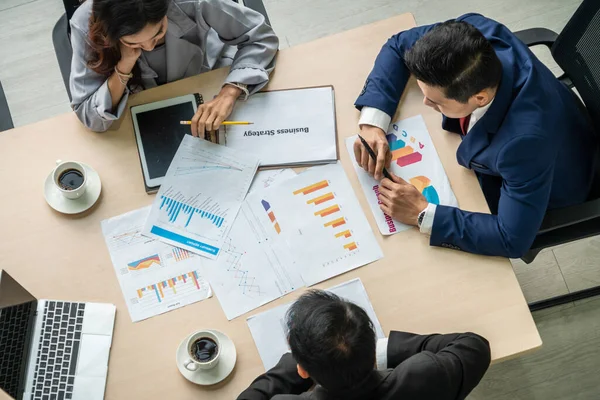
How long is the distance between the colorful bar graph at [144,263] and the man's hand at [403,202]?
54 cm

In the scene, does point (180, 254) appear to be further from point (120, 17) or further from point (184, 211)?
point (120, 17)

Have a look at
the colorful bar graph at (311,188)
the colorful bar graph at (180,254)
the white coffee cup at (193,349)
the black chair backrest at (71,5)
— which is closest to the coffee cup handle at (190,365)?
the white coffee cup at (193,349)

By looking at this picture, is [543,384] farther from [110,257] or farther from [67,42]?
[67,42]

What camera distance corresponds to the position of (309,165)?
5.14ft

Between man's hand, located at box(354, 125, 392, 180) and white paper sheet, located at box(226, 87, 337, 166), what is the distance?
66mm

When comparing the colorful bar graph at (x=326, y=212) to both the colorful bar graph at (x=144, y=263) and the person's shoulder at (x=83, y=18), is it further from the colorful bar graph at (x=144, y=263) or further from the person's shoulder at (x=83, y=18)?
the person's shoulder at (x=83, y=18)

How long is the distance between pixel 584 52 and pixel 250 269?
Result: 967mm

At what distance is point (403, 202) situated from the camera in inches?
58.0

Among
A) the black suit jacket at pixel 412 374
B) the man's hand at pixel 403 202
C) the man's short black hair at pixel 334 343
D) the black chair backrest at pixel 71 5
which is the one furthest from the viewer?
the black chair backrest at pixel 71 5

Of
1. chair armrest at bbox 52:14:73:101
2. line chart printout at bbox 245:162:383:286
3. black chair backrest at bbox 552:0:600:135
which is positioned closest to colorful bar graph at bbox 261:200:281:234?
line chart printout at bbox 245:162:383:286

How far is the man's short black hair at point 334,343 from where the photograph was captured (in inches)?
45.8

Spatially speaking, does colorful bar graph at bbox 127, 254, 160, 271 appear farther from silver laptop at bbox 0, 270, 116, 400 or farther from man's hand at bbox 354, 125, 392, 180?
man's hand at bbox 354, 125, 392, 180

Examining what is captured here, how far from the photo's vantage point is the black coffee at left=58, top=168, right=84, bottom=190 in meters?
1.55

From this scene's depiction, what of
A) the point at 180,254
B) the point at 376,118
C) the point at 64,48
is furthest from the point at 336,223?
the point at 64,48
